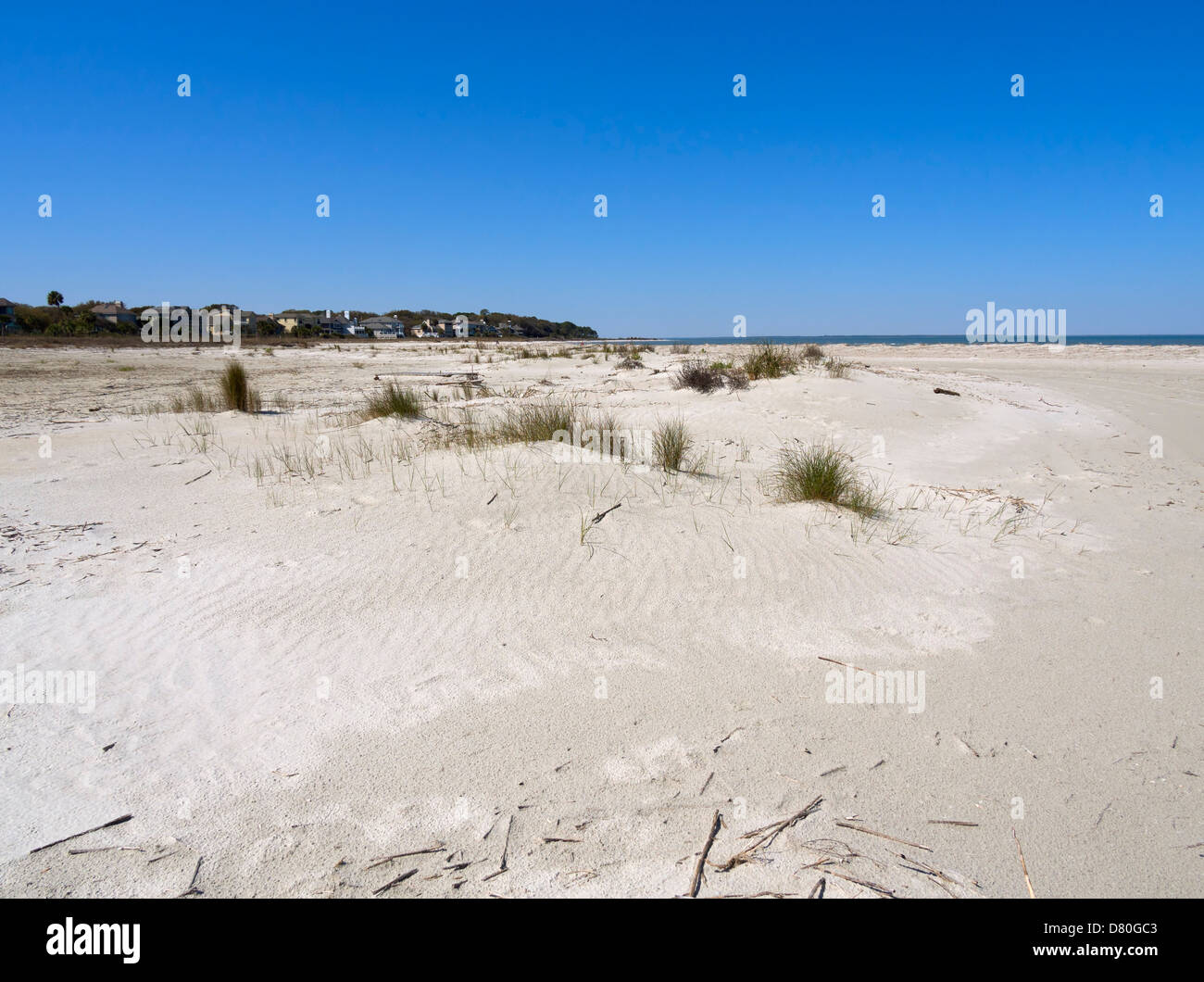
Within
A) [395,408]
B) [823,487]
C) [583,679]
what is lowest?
[583,679]

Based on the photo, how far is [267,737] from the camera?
7.79 ft

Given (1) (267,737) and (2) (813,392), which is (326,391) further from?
(1) (267,737)

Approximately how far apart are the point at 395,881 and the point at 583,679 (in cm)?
118

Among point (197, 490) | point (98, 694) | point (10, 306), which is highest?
point (10, 306)

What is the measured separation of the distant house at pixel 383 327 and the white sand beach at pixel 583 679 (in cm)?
6789

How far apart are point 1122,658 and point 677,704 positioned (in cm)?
212

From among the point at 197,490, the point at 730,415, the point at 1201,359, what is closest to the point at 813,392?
the point at 730,415

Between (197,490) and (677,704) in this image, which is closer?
(677,704)

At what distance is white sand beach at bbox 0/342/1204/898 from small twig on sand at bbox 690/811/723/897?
24mm

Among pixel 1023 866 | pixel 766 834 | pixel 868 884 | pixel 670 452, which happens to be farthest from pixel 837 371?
pixel 868 884

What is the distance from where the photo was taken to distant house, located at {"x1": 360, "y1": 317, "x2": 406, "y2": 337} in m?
70.0

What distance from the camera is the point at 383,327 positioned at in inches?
2891

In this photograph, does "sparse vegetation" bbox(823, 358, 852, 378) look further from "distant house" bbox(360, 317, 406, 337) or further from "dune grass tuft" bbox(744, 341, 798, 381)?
"distant house" bbox(360, 317, 406, 337)

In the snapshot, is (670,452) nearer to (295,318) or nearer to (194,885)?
(194,885)
